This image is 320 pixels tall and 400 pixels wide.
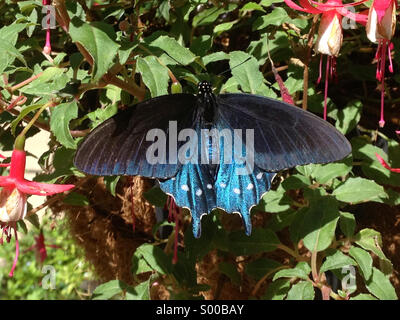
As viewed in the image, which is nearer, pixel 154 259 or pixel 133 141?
pixel 133 141

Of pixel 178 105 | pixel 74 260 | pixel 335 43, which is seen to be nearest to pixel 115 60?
pixel 178 105

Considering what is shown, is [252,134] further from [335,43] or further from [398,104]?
[398,104]

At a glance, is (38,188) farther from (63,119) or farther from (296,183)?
(296,183)

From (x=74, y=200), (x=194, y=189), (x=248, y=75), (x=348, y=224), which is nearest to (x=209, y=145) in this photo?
(x=194, y=189)

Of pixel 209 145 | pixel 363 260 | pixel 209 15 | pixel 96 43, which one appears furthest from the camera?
pixel 209 15

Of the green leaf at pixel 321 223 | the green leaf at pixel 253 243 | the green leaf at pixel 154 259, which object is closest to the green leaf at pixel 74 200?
the green leaf at pixel 154 259

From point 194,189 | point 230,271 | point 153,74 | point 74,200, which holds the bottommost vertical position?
point 230,271
